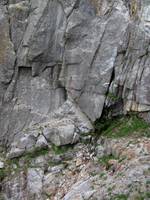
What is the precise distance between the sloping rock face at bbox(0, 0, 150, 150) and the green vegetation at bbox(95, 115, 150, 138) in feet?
1.31

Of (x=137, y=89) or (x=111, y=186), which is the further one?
(x=137, y=89)

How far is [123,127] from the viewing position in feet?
70.6

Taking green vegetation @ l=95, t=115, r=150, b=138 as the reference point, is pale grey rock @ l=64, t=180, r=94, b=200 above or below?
below

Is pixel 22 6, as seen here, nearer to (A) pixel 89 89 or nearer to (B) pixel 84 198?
(A) pixel 89 89

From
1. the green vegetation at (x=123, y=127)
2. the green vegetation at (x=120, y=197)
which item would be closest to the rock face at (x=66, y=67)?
the green vegetation at (x=123, y=127)

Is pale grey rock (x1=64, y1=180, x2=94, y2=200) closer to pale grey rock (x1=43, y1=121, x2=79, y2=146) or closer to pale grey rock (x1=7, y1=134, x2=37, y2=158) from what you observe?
pale grey rock (x1=43, y1=121, x2=79, y2=146)

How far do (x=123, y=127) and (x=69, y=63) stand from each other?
3647 millimetres

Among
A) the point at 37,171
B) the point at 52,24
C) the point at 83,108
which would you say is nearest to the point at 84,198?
the point at 37,171

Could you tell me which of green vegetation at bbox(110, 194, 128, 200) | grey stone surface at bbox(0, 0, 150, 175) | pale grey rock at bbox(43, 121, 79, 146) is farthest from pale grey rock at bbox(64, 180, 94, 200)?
grey stone surface at bbox(0, 0, 150, 175)

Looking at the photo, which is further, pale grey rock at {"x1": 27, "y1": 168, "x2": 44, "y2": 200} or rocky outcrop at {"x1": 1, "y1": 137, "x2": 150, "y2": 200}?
pale grey rock at {"x1": 27, "y1": 168, "x2": 44, "y2": 200}

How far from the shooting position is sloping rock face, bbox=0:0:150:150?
21906mm

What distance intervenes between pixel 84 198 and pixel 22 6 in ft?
30.3

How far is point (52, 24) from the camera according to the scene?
911 inches

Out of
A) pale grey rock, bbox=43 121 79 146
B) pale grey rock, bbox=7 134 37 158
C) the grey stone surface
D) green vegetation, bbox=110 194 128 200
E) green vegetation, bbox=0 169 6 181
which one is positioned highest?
the grey stone surface
